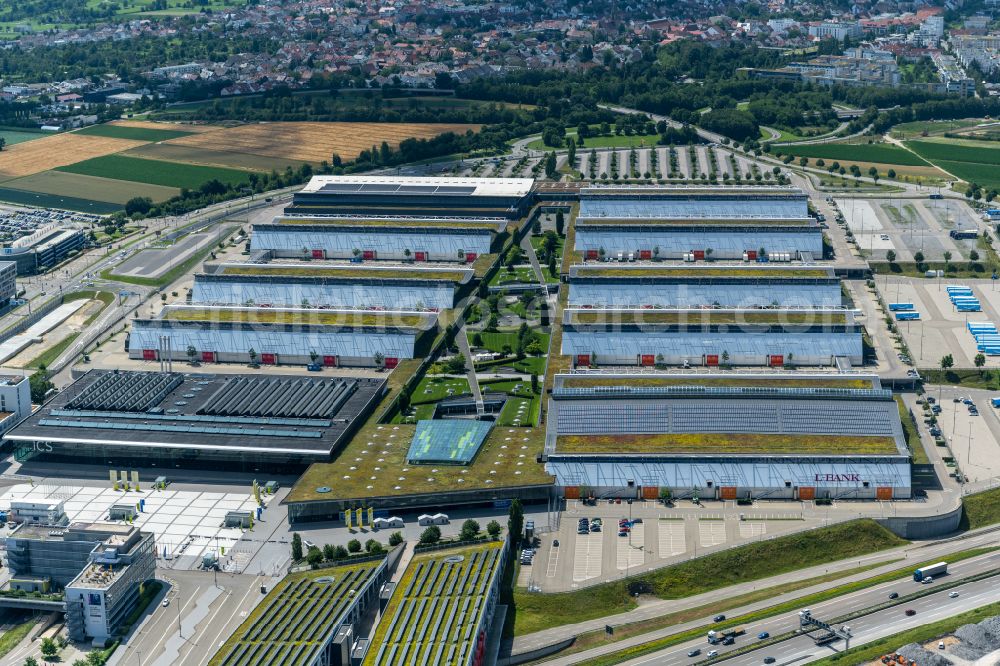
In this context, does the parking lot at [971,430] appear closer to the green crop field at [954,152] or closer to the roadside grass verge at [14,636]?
the roadside grass verge at [14,636]

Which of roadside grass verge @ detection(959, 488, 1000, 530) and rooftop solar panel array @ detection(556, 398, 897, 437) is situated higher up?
rooftop solar panel array @ detection(556, 398, 897, 437)

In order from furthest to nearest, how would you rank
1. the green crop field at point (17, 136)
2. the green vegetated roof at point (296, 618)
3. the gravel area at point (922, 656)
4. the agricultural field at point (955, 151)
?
the green crop field at point (17, 136) < the agricultural field at point (955, 151) < the green vegetated roof at point (296, 618) < the gravel area at point (922, 656)

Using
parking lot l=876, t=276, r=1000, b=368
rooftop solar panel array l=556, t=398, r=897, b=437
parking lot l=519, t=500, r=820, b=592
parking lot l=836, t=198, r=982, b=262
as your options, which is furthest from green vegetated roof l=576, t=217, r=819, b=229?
parking lot l=519, t=500, r=820, b=592

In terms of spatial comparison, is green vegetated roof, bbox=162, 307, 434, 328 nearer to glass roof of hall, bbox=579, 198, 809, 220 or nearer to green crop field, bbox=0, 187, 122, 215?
glass roof of hall, bbox=579, 198, 809, 220

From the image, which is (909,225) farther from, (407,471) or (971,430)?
(407,471)

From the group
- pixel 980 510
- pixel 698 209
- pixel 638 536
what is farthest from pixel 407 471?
pixel 698 209

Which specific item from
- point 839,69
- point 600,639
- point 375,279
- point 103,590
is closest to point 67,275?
point 375,279

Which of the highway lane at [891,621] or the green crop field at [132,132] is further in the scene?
the green crop field at [132,132]

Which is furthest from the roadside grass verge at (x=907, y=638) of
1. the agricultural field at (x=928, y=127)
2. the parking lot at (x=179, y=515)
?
the agricultural field at (x=928, y=127)
